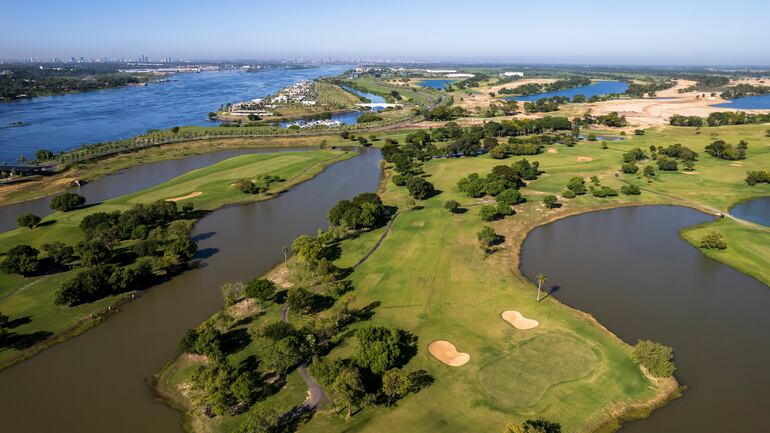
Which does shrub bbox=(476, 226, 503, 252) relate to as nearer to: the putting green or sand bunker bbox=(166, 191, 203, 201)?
the putting green

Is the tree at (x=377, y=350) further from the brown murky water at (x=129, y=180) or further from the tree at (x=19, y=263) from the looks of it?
the brown murky water at (x=129, y=180)

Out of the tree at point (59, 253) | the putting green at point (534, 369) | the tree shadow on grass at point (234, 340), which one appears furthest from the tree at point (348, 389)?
the tree at point (59, 253)

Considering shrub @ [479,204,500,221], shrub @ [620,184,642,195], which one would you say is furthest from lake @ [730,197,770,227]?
shrub @ [479,204,500,221]

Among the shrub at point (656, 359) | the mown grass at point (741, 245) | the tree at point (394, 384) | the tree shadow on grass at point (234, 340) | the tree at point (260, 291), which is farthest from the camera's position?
the mown grass at point (741, 245)

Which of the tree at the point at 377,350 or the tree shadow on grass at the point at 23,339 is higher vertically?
the tree at the point at 377,350

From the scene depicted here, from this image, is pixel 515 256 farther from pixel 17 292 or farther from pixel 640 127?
pixel 640 127

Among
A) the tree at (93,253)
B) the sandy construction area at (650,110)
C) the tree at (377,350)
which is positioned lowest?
the tree at (377,350)
